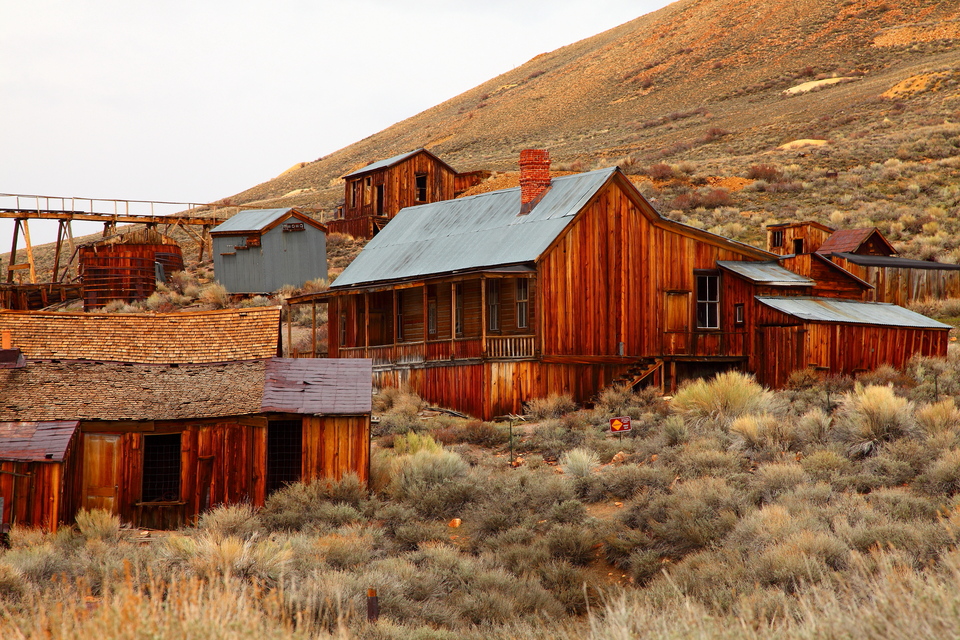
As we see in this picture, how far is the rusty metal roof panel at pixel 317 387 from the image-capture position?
16862 millimetres

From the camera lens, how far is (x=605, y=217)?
25453 mm

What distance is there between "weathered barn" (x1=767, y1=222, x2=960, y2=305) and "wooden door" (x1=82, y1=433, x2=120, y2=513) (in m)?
20.0

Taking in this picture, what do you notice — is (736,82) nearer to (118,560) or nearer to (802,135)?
(802,135)

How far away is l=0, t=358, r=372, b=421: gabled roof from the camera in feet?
53.4

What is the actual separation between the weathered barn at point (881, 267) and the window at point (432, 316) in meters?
10.2

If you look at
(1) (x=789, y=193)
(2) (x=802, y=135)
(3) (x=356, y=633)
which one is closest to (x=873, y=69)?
(2) (x=802, y=135)

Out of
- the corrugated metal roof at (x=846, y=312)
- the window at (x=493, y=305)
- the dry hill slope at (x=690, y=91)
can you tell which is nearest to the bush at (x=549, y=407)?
the window at (x=493, y=305)

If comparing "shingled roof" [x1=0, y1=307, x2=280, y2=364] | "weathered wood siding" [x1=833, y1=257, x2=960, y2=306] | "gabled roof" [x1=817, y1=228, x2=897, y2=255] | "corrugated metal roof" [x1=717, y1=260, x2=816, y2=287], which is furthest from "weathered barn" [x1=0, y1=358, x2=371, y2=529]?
"weathered wood siding" [x1=833, y1=257, x2=960, y2=306]

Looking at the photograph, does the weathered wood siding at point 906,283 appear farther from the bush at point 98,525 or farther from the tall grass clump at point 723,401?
the bush at point 98,525

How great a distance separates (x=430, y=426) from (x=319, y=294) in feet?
26.8

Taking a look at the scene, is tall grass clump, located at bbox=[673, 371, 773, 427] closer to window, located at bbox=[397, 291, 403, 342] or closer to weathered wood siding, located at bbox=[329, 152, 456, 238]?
window, located at bbox=[397, 291, 403, 342]

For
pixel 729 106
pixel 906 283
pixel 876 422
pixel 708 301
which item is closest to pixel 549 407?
pixel 708 301

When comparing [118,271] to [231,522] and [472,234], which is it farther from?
[231,522]

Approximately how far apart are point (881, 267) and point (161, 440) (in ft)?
77.9
